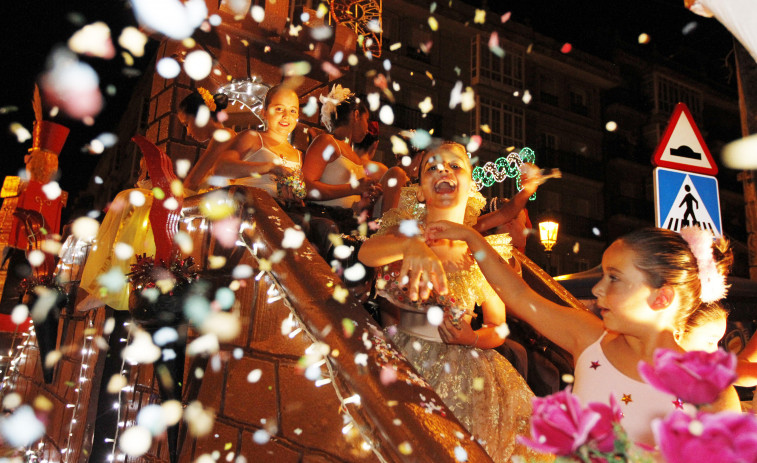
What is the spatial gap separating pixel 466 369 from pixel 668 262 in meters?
1.08

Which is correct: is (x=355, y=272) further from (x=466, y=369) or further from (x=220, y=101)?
(x=220, y=101)

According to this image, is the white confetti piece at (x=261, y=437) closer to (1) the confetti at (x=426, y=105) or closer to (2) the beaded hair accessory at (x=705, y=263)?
(2) the beaded hair accessory at (x=705, y=263)

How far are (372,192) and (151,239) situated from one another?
1471mm

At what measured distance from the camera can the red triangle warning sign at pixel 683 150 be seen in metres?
3.94

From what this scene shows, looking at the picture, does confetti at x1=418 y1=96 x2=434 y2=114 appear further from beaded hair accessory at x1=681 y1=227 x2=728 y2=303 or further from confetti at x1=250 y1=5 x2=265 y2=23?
beaded hair accessory at x1=681 y1=227 x2=728 y2=303

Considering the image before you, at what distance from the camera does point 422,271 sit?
2322mm

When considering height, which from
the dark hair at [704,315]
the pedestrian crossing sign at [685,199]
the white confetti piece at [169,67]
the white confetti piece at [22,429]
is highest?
the white confetti piece at [169,67]

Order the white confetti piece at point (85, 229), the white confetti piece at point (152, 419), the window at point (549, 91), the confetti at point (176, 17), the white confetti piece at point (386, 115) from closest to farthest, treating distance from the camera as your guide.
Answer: the white confetti piece at point (152, 419) < the white confetti piece at point (85, 229) < the confetti at point (176, 17) < the white confetti piece at point (386, 115) < the window at point (549, 91)

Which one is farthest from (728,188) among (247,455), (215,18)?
(247,455)

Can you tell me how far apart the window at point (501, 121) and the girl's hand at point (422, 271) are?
21346 millimetres

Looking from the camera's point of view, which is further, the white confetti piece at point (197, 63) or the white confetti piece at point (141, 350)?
the white confetti piece at point (197, 63)

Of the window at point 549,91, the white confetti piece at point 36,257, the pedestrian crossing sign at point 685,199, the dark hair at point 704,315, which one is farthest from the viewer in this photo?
the window at point 549,91

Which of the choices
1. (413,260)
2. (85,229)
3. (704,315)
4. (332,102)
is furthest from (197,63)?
(704,315)

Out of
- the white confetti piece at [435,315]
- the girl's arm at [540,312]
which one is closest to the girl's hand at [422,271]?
the girl's arm at [540,312]
